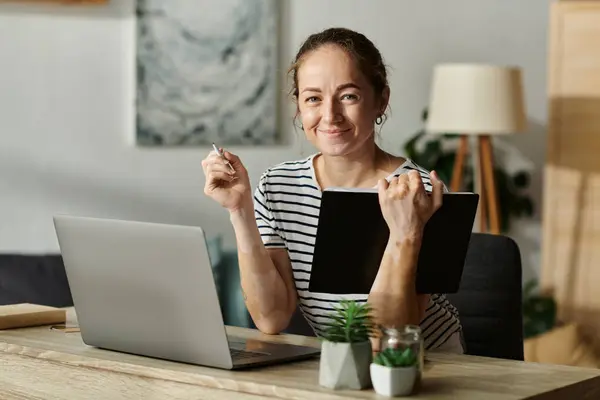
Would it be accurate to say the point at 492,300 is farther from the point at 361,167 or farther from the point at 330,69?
the point at 330,69

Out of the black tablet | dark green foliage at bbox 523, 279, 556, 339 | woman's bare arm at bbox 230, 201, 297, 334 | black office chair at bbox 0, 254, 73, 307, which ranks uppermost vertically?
the black tablet

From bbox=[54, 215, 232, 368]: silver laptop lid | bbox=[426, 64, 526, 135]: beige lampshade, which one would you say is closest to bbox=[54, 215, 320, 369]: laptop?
bbox=[54, 215, 232, 368]: silver laptop lid

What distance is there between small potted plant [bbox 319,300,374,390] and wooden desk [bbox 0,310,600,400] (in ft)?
0.07

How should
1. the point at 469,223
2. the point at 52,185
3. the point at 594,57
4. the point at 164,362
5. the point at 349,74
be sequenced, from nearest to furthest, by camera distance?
the point at 164,362 → the point at 469,223 → the point at 349,74 → the point at 52,185 → the point at 594,57

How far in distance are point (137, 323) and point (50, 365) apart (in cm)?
18

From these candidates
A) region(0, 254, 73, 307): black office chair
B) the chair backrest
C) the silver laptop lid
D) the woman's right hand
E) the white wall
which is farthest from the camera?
the white wall

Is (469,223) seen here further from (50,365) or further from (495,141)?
(495,141)

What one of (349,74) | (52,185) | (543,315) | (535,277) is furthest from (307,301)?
(535,277)

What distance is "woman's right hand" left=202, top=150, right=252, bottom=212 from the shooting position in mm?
2047

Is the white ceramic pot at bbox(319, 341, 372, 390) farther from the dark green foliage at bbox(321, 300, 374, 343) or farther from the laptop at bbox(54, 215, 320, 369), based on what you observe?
the laptop at bbox(54, 215, 320, 369)

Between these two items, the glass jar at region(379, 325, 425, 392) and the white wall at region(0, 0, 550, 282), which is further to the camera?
the white wall at region(0, 0, 550, 282)

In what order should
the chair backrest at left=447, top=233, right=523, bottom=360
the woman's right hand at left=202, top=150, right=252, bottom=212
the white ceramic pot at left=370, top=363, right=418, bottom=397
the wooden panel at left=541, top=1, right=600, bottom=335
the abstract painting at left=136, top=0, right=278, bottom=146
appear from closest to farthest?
the white ceramic pot at left=370, top=363, right=418, bottom=397, the woman's right hand at left=202, top=150, right=252, bottom=212, the chair backrest at left=447, top=233, right=523, bottom=360, the abstract painting at left=136, top=0, right=278, bottom=146, the wooden panel at left=541, top=1, right=600, bottom=335

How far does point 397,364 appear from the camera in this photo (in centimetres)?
153

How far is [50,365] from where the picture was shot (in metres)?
1.87
